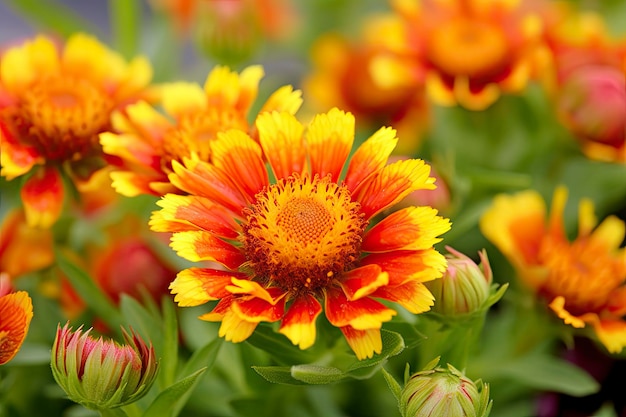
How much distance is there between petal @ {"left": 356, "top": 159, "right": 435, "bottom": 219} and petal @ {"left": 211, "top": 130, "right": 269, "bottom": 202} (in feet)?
0.22

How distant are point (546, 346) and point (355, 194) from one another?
0.95 feet

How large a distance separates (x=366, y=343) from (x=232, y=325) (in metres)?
0.07

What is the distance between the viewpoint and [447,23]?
0.81 m

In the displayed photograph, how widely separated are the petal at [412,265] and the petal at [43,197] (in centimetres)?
23

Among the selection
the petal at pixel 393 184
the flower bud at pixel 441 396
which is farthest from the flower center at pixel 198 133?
the flower bud at pixel 441 396

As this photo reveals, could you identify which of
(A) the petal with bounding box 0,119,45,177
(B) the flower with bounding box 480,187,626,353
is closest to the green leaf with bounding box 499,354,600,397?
(B) the flower with bounding box 480,187,626,353

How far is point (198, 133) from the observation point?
574mm

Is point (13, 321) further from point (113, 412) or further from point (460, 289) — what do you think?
point (460, 289)

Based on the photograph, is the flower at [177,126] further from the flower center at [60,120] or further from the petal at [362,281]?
the petal at [362,281]

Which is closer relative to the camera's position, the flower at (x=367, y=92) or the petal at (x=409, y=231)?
the petal at (x=409, y=231)

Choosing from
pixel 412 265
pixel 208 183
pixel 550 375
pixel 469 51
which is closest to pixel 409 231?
pixel 412 265

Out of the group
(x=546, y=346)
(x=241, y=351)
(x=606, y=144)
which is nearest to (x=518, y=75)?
(x=606, y=144)

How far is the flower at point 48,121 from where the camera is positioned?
567 millimetres

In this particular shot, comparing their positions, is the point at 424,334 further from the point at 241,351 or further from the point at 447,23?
the point at 447,23
